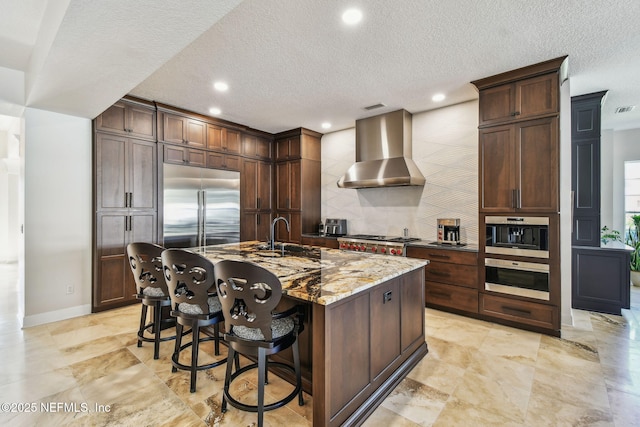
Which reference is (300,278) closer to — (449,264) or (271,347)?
(271,347)

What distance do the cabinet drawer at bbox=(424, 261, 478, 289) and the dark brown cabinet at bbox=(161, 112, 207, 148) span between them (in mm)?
3953

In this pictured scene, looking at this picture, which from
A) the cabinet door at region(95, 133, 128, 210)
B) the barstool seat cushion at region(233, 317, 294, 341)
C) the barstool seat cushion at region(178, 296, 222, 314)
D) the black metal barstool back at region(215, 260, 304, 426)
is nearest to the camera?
the black metal barstool back at region(215, 260, 304, 426)

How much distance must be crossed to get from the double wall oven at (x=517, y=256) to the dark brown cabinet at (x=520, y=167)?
0.17 metres

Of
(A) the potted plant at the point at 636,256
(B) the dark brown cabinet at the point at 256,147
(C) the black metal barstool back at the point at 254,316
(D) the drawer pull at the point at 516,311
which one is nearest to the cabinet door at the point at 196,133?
(B) the dark brown cabinet at the point at 256,147

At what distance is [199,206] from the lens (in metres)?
4.58

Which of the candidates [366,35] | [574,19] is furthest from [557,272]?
[366,35]

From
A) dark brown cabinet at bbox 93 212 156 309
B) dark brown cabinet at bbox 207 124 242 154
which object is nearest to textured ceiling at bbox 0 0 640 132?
dark brown cabinet at bbox 207 124 242 154

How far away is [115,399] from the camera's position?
2014 mm

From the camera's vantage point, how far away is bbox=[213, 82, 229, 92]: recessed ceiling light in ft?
11.6

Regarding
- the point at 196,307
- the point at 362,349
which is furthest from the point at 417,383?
the point at 196,307

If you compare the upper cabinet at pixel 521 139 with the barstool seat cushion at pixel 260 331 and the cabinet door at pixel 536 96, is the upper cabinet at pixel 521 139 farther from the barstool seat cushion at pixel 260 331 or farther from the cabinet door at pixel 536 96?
the barstool seat cushion at pixel 260 331

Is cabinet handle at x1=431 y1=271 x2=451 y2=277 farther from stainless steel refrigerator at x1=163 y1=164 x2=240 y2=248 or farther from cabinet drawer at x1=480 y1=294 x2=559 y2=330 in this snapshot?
stainless steel refrigerator at x1=163 y1=164 x2=240 y2=248

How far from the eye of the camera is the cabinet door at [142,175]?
3.98m

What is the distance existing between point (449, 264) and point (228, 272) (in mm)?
2997
